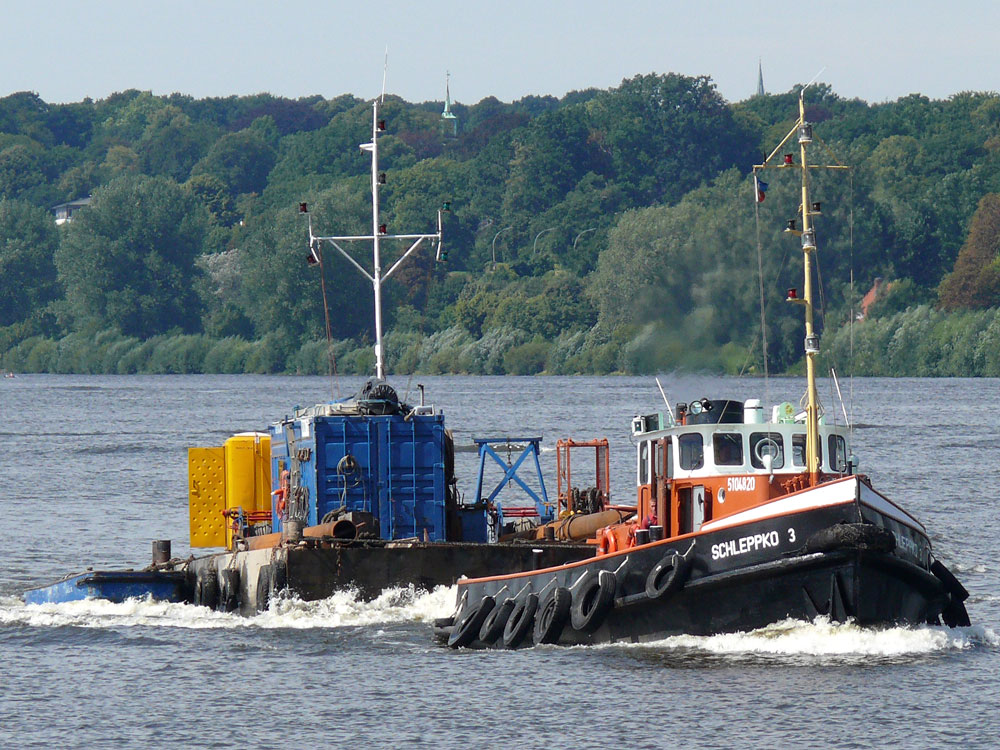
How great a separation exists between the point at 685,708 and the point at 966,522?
25.2m

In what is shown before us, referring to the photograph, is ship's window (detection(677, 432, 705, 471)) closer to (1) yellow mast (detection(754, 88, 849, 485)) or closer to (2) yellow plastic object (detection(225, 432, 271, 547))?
(1) yellow mast (detection(754, 88, 849, 485))

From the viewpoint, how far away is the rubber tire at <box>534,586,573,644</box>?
90.3 feet

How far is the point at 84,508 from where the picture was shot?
52.3 m

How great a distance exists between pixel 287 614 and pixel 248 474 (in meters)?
7.15

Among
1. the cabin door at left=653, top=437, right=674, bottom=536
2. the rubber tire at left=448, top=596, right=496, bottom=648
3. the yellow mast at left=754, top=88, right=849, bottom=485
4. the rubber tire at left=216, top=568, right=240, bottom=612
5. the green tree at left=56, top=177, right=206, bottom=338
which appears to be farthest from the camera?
the green tree at left=56, top=177, right=206, bottom=338

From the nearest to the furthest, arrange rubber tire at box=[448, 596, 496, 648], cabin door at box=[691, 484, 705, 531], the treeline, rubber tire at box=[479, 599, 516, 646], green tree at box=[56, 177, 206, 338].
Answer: cabin door at box=[691, 484, 705, 531] → rubber tire at box=[479, 599, 516, 646] → rubber tire at box=[448, 596, 496, 648] → the treeline → green tree at box=[56, 177, 206, 338]

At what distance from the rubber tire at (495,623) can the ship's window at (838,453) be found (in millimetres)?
5600

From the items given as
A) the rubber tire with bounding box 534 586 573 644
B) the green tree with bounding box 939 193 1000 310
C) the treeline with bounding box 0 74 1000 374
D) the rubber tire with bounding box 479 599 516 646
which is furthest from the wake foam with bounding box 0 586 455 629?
the green tree with bounding box 939 193 1000 310

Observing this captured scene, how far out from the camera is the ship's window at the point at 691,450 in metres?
27.3

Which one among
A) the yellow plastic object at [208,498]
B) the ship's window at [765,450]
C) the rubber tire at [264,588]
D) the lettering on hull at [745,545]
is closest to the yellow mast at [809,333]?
the ship's window at [765,450]

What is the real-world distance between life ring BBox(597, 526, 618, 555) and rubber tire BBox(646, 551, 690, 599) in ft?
8.31

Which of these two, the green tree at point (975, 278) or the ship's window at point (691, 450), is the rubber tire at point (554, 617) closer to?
the ship's window at point (691, 450)

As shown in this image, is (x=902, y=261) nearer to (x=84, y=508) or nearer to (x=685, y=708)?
(x=84, y=508)

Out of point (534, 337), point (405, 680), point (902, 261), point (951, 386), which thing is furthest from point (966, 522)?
point (534, 337)
